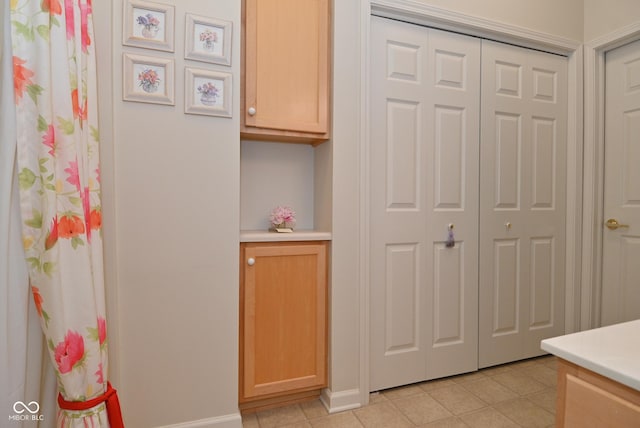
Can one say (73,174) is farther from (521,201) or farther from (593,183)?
(593,183)

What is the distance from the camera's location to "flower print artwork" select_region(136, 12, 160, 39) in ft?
4.79

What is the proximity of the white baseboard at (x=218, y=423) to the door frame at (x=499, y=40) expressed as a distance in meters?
0.49

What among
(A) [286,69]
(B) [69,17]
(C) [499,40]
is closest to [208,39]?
(A) [286,69]

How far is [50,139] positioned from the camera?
1.05m

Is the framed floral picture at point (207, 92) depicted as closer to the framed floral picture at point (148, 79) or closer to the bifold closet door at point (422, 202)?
the framed floral picture at point (148, 79)

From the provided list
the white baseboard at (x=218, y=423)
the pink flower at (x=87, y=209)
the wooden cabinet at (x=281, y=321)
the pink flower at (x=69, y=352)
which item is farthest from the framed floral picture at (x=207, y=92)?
the white baseboard at (x=218, y=423)

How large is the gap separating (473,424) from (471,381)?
1.53ft

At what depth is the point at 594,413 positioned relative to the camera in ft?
2.17

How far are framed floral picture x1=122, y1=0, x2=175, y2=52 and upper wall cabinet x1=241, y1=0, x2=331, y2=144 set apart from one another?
1.14 ft

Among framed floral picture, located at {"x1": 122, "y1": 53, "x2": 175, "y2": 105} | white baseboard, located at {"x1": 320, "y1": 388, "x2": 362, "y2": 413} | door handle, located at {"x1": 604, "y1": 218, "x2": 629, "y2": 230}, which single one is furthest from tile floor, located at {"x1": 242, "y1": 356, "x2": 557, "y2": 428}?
framed floral picture, located at {"x1": 122, "y1": 53, "x2": 175, "y2": 105}

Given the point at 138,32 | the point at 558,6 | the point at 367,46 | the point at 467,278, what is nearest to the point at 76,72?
the point at 138,32

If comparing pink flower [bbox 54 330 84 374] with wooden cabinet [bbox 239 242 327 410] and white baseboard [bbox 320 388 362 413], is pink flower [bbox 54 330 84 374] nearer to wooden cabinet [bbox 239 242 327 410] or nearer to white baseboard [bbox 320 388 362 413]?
wooden cabinet [bbox 239 242 327 410]

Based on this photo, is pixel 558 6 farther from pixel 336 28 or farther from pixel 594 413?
pixel 594 413

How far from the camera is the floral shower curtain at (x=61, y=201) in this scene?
39.8 inches
